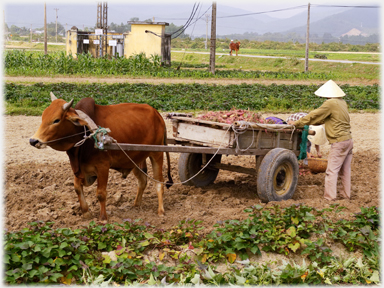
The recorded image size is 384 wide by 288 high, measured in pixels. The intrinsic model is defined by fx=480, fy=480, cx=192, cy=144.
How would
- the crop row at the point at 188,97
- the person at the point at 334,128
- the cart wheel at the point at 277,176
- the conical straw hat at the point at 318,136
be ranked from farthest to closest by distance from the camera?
the crop row at the point at 188,97
the conical straw hat at the point at 318,136
the person at the point at 334,128
the cart wheel at the point at 277,176

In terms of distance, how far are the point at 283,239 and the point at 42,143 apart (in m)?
3.04

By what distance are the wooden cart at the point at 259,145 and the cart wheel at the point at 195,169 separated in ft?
1.83

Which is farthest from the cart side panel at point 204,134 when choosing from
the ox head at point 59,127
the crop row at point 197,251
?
the ox head at point 59,127

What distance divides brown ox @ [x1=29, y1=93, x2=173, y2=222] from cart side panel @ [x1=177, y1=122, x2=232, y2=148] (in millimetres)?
312

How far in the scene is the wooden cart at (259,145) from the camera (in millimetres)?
6836

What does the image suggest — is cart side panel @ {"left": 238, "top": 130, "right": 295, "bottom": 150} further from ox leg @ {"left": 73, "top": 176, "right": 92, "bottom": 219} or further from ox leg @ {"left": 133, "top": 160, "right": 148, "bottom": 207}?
ox leg @ {"left": 73, "top": 176, "right": 92, "bottom": 219}

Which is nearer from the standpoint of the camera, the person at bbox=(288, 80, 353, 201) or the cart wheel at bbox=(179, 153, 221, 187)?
the person at bbox=(288, 80, 353, 201)

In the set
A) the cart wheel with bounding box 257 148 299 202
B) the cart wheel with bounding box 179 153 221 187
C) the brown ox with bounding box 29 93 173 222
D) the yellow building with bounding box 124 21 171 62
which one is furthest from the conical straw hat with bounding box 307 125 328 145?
the yellow building with bounding box 124 21 171 62

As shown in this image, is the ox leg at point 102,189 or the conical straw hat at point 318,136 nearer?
the ox leg at point 102,189

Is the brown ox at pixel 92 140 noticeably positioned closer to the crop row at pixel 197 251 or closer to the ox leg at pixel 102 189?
the ox leg at pixel 102 189

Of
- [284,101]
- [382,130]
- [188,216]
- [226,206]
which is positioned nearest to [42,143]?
[188,216]

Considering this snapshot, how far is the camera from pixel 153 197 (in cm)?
775

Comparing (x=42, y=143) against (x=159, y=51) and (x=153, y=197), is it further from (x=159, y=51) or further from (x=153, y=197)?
(x=159, y=51)

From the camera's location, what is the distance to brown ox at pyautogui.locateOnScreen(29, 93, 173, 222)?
231 inches
